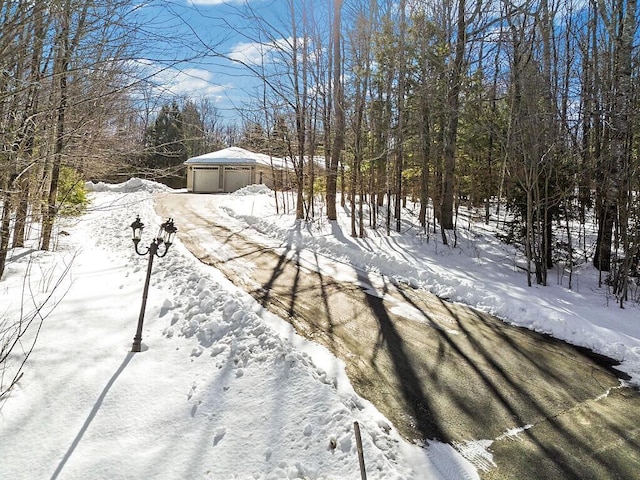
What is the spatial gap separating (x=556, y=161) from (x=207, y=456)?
8.77 m

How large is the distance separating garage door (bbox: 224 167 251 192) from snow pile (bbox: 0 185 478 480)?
82.3ft

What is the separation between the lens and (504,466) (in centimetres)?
282

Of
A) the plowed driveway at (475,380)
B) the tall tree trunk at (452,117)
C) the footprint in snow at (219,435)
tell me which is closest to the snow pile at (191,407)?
the footprint in snow at (219,435)

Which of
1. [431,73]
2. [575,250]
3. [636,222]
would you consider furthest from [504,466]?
[431,73]

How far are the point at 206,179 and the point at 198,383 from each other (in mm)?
27860

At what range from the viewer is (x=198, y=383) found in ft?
12.1

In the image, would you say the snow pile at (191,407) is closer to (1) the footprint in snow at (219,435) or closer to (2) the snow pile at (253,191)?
(1) the footprint in snow at (219,435)

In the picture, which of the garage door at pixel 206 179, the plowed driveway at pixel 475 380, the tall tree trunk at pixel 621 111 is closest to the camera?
the plowed driveway at pixel 475 380

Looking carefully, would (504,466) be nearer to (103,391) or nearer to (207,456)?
(207,456)

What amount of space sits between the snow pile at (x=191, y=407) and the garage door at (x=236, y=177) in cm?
2510

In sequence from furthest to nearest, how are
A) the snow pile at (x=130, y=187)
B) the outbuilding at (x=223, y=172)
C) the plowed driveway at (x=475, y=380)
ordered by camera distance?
the outbuilding at (x=223, y=172), the snow pile at (x=130, y=187), the plowed driveway at (x=475, y=380)

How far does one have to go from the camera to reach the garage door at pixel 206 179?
97.6 ft

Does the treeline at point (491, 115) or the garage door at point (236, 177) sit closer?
the treeline at point (491, 115)

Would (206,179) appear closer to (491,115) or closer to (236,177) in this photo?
(236,177)
